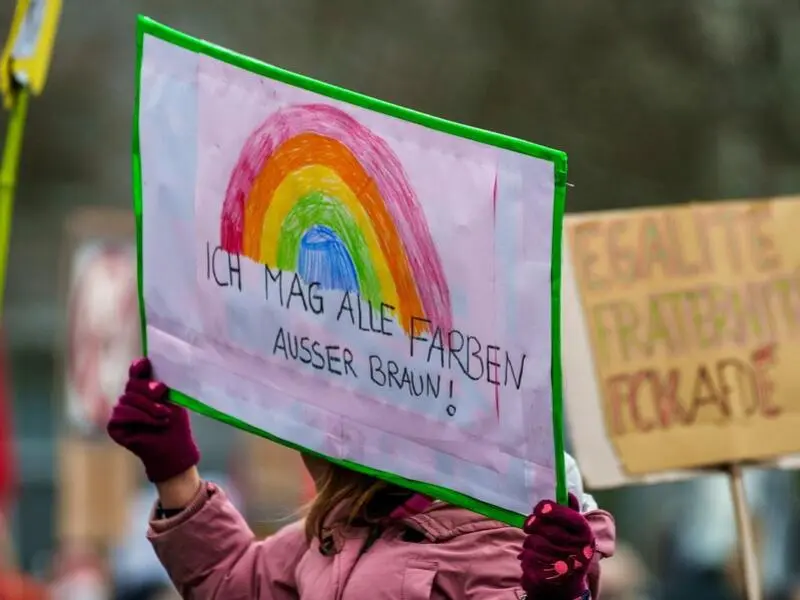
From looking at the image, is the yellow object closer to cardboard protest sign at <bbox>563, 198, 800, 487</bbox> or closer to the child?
the child

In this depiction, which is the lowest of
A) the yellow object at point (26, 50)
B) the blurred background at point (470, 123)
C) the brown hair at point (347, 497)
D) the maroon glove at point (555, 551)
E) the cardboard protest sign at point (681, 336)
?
the maroon glove at point (555, 551)

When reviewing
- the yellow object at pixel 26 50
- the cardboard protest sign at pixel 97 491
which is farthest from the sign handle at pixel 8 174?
the cardboard protest sign at pixel 97 491

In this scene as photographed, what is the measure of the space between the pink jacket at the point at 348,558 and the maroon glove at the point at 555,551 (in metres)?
0.21

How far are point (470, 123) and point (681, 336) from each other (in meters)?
10.5

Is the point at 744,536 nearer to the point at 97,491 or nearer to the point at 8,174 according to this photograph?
the point at 8,174

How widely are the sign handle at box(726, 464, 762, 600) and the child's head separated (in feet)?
4.37

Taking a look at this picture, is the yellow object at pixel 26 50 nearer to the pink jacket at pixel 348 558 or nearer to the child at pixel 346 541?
the child at pixel 346 541

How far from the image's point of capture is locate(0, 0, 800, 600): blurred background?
10.4 meters

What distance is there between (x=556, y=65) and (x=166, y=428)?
12.2m

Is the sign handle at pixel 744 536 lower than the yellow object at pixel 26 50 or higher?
lower

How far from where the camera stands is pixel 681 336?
16.1ft

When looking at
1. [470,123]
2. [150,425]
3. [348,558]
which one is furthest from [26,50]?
[470,123]

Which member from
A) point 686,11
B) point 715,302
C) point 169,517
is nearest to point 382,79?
point 686,11

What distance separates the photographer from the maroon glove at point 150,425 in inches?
144
